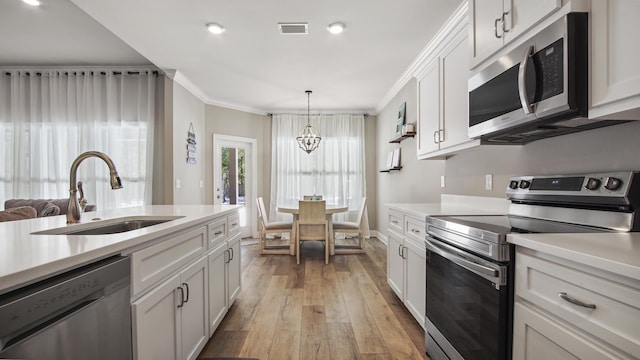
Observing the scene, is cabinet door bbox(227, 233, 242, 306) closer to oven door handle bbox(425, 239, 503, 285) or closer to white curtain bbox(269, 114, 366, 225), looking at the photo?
oven door handle bbox(425, 239, 503, 285)

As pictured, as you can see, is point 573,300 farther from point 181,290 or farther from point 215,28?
point 215,28

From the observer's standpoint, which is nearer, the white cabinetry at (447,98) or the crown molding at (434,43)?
the white cabinetry at (447,98)

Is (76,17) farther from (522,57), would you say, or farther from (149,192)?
(522,57)

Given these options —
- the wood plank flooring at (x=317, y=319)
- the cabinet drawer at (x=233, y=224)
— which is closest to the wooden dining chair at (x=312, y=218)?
the wood plank flooring at (x=317, y=319)

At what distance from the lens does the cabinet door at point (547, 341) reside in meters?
0.77

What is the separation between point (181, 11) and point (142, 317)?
2384 mm

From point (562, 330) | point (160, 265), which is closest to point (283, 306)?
point (160, 265)

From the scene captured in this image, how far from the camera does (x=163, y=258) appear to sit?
125 cm

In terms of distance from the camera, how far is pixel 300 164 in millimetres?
5492

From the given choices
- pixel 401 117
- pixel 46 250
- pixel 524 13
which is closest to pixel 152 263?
pixel 46 250

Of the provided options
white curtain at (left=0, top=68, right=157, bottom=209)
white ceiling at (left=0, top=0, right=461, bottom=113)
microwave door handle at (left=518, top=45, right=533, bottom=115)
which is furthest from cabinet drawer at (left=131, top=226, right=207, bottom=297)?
white curtain at (left=0, top=68, right=157, bottom=209)

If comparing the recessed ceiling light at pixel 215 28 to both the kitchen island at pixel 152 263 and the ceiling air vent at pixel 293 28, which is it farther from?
the kitchen island at pixel 152 263

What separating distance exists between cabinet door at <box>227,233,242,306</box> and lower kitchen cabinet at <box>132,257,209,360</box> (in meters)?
0.48

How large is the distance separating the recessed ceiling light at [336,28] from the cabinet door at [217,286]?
84.8 inches
